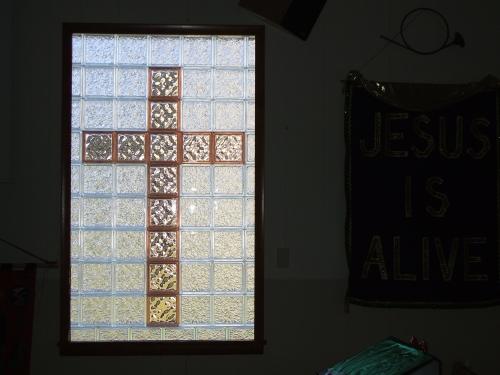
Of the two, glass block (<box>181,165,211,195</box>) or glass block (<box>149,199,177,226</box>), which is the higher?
glass block (<box>181,165,211,195</box>)

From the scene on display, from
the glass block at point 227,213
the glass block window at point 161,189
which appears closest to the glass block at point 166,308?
the glass block window at point 161,189

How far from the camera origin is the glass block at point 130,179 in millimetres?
2627

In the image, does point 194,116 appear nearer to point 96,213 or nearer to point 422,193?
point 96,213

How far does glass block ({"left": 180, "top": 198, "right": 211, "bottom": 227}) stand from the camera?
2.63 metres

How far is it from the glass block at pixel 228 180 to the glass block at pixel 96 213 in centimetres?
65

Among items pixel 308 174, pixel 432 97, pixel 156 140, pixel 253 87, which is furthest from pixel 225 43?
pixel 432 97

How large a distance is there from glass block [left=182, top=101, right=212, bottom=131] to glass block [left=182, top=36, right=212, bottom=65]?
10.0 inches

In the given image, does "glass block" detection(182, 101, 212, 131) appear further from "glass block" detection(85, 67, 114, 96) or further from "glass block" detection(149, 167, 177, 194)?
"glass block" detection(85, 67, 114, 96)

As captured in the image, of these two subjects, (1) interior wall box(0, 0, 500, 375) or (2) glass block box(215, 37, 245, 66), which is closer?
(1) interior wall box(0, 0, 500, 375)

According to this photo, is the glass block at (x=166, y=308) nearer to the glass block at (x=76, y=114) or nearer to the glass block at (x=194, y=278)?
the glass block at (x=194, y=278)

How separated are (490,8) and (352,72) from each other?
0.96m

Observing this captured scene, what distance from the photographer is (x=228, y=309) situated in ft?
8.61

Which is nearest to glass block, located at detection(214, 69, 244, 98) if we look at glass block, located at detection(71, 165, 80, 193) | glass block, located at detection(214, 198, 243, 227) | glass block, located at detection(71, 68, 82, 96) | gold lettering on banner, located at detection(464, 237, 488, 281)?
glass block, located at detection(214, 198, 243, 227)

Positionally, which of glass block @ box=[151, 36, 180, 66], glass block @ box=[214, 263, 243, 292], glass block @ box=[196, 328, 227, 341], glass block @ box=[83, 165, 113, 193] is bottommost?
glass block @ box=[196, 328, 227, 341]
